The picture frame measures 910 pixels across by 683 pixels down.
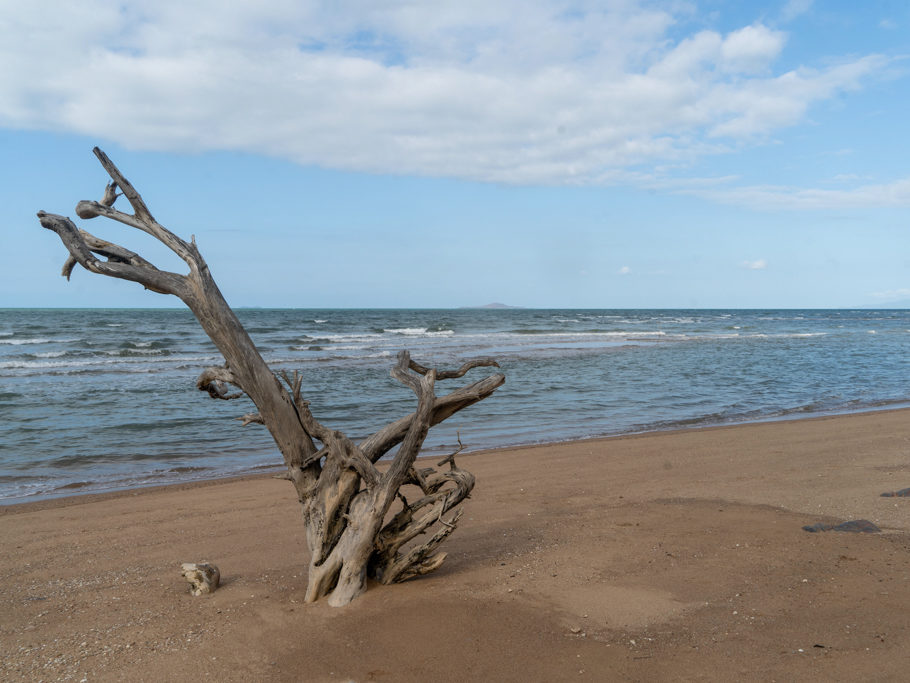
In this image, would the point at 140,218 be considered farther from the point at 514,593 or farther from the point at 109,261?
the point at 514,593

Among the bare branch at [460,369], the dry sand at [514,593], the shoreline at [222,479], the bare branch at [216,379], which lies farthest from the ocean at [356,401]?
the bare branch at [460,369]

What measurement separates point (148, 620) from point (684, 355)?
28.1 m

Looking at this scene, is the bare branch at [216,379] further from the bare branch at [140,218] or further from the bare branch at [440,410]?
the bare branch at [440,410]

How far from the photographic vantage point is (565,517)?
6820 millimetres

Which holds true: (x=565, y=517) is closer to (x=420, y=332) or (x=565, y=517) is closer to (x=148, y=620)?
(x=148, y=620)

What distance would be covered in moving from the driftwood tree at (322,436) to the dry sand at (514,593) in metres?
0.27

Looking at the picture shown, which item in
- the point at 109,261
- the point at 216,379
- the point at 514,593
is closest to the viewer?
the point at 109,261

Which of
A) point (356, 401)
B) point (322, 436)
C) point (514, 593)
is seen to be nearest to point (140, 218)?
point (322, 436)

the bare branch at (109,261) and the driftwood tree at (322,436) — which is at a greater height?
the bare branch at (109,261)

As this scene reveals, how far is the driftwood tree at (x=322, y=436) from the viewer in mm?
4180

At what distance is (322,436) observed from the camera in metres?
4.52

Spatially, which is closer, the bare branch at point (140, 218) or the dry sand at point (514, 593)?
the dry sand at point (514, 593)

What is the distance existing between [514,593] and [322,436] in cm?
168

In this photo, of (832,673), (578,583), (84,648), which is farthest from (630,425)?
(84,648)
